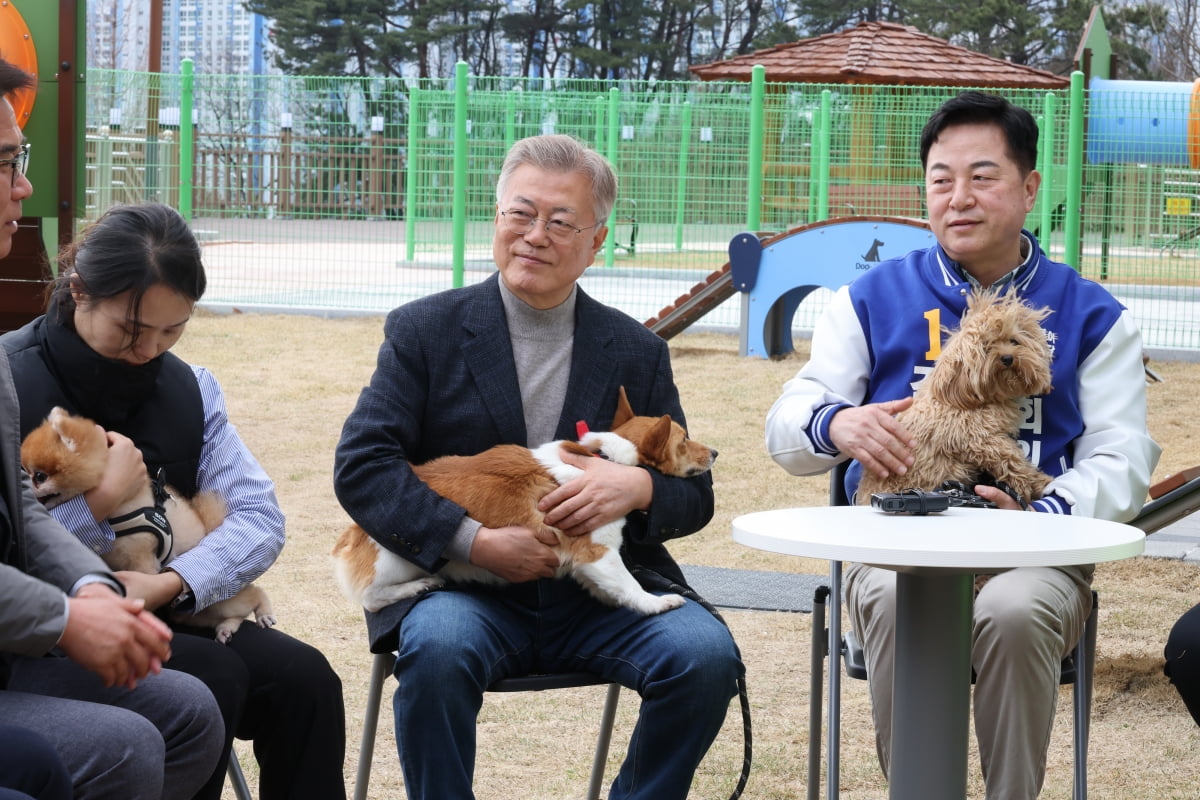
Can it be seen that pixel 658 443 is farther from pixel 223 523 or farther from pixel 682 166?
pixel 682 166

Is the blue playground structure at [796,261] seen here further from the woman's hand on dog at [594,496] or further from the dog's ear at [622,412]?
the woman's hand on dog at [594,496]

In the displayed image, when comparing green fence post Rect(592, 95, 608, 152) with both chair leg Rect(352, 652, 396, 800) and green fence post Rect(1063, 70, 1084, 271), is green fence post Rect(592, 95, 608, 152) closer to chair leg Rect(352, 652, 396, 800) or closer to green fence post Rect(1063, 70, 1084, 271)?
green fence post Rect(1063, 70, 1084, 271)

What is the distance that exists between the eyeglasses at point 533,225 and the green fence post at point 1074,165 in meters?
10.5

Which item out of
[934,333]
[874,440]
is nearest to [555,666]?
[874,440]

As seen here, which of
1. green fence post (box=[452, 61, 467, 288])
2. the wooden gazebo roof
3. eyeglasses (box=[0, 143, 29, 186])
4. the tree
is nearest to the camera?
eyeglasses (box=[0, 143, 29, 186])

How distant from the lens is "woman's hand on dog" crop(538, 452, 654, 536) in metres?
2.91

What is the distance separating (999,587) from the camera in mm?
2932

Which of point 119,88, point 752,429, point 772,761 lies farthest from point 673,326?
point 772,761

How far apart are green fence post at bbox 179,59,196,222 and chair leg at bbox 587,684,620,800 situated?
12.1m

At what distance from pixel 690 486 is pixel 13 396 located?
1.46 m

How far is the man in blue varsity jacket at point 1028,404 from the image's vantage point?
2.83 metres

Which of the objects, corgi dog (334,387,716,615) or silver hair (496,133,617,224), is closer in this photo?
corgi dog (334,387,716,615)

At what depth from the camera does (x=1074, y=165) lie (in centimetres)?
1266

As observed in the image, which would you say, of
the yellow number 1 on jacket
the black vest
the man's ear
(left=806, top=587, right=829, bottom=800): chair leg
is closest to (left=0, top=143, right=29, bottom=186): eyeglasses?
the black vest
